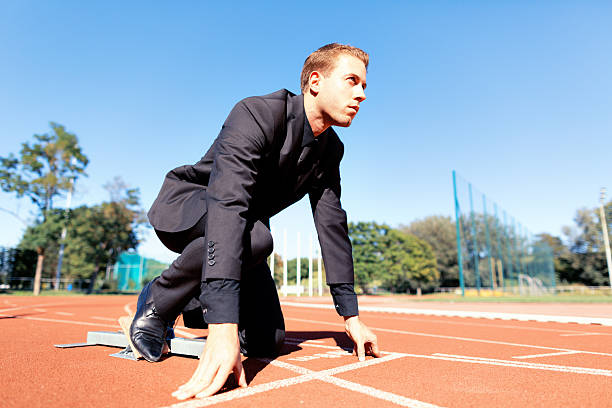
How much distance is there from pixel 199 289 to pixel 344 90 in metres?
1.29

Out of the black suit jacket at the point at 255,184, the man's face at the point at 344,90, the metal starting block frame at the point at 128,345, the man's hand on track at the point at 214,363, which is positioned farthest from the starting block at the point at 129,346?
the man's face at the point at 344,90

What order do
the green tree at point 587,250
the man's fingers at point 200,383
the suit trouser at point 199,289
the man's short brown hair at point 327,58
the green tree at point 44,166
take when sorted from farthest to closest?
1. the green tree at point 587,250
2. the green tree at point 44,166
3. the man's short brown hair at point 327,58
4. the suit trouser at point 199,289
5. the man's fingers at point 200,383

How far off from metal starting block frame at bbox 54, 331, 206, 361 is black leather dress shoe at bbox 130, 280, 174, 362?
0.10 meters

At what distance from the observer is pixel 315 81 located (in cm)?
215

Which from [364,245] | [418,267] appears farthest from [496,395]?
[418,267]

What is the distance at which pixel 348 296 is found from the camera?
7.46 feet

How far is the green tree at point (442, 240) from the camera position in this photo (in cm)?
5203

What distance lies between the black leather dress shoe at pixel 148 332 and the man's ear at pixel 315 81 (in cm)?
142

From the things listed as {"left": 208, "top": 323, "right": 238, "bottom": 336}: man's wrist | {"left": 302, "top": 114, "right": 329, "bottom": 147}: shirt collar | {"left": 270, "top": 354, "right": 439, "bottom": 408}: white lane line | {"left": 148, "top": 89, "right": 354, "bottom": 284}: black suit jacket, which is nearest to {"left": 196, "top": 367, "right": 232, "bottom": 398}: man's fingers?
{"left": 208, "top": 323, "right": 238, "bottom": 336}: man's wrist

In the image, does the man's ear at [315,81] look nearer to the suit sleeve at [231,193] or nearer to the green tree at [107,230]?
the suit sleeve at [231,193]

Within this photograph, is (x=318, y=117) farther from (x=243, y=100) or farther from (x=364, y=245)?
(x=364, y=245)

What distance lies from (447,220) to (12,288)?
51082 mm

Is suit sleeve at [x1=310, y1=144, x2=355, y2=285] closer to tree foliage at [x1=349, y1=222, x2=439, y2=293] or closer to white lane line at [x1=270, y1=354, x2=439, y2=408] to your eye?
white lane line at [x1=270, y1=354, x2=439, y2=408]

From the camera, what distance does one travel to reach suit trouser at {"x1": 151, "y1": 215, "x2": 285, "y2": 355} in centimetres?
189
